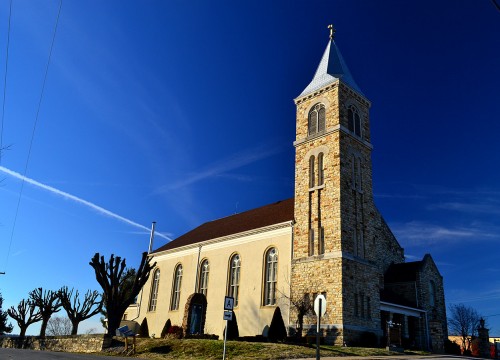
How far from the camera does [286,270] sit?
2934cm

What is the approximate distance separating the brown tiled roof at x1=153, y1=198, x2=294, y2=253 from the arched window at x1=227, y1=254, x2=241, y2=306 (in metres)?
2.35

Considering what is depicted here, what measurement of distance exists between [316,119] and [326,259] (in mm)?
11658

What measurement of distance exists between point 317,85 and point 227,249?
15.9 m

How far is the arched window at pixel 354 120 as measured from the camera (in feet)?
106

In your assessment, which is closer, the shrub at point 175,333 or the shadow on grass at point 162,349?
the shadow on grass at point 162,349

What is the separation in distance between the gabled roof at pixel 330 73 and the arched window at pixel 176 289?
2061cm

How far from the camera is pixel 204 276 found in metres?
37.0

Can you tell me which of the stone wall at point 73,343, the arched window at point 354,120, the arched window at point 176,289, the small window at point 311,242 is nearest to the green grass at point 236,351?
the stone wall at point 73,343

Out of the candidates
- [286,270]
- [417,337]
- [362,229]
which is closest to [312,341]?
[286,270]

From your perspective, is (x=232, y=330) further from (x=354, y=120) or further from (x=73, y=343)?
(x=354, y=120)

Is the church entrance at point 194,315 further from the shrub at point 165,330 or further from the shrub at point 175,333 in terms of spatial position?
the shrub at point 165,330

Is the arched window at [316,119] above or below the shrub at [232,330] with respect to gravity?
above

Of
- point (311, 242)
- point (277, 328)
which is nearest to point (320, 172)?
point (311, 242)

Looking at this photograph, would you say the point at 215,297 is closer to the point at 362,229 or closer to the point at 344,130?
the point at 362,229
